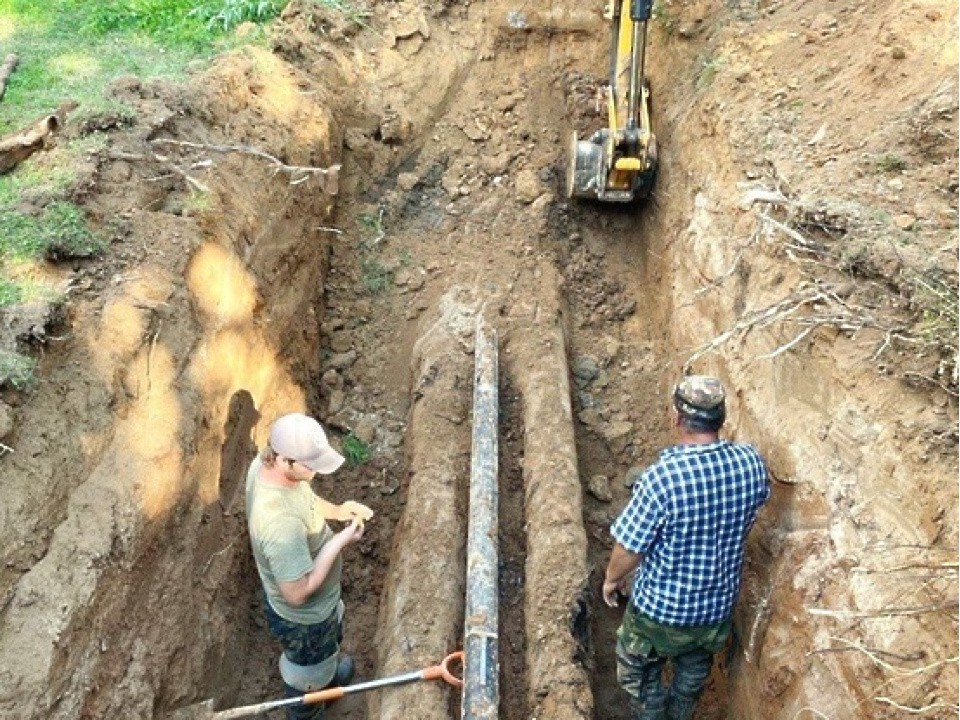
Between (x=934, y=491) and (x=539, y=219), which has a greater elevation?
(x=934, y=491)

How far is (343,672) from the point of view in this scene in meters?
4.64

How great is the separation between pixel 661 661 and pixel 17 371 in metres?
3.24

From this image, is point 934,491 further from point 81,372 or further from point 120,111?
point 120,111

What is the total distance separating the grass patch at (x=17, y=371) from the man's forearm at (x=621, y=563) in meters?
2.72

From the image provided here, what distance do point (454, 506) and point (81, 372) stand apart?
6.99 feet

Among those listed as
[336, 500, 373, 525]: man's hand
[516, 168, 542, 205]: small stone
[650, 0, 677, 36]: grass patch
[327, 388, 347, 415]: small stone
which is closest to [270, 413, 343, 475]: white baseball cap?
[336, 500, 373, 525]: man's hand

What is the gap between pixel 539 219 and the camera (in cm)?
681

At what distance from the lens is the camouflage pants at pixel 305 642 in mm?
4199

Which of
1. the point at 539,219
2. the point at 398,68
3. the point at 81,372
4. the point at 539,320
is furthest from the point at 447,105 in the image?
the point at 81,372

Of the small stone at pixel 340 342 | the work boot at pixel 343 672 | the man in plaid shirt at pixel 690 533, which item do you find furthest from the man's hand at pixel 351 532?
the small stone at pixel 340 342

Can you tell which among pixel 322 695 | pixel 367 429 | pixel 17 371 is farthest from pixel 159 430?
pixel 367 429

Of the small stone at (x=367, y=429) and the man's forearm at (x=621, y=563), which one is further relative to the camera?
the small stone at (x=367, y=429)

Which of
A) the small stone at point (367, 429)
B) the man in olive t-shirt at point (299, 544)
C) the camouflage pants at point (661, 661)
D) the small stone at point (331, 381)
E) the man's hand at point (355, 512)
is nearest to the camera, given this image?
the man in olive t-shirt at point (299, 544)

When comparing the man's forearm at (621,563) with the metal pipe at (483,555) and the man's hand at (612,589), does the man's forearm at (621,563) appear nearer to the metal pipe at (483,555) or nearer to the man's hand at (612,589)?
the man's hand at (612,589)
